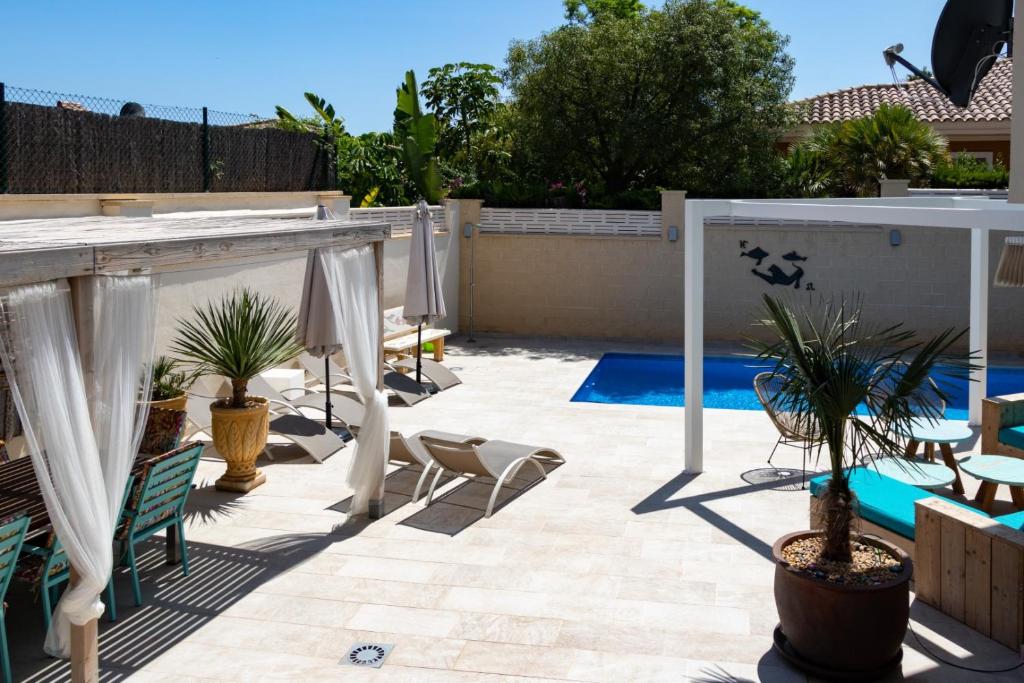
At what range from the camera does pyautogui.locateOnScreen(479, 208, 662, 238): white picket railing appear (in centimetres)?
1781

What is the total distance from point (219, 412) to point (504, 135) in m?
14.2

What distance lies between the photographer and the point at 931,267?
16641 mm

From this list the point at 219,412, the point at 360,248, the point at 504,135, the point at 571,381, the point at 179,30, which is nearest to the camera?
the point at 360,248

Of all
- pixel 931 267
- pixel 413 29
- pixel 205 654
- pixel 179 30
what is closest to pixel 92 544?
pixel 205 654

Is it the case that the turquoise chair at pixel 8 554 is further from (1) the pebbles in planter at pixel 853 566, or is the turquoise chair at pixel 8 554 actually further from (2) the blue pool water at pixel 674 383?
(2) the blue pool water at pixel 674 383

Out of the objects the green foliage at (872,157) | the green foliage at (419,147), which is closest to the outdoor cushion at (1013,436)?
the green foliage at (872,157)

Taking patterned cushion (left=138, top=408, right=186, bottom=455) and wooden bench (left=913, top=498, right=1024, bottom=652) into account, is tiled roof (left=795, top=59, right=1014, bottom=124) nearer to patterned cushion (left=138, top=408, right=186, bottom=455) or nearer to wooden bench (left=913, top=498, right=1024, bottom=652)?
wooden bench (left=913, top=498, right=1024, bottom=652)

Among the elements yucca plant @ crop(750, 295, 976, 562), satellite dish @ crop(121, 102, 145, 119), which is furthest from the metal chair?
satellite dish @ crop(121, 102, 145, 119)

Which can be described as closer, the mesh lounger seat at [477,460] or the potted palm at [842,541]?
the potted palm at [842,541]

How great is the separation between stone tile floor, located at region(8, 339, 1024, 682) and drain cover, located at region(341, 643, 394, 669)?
7cm

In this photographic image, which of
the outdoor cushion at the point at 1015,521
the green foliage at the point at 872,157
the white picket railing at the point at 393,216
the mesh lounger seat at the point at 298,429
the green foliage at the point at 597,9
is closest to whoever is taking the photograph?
the outdoor cushion at the point at 1015,521

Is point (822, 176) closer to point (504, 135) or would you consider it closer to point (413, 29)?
point (504, 135)

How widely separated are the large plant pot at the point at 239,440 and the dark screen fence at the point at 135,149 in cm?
328

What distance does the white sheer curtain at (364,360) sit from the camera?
7.84m
